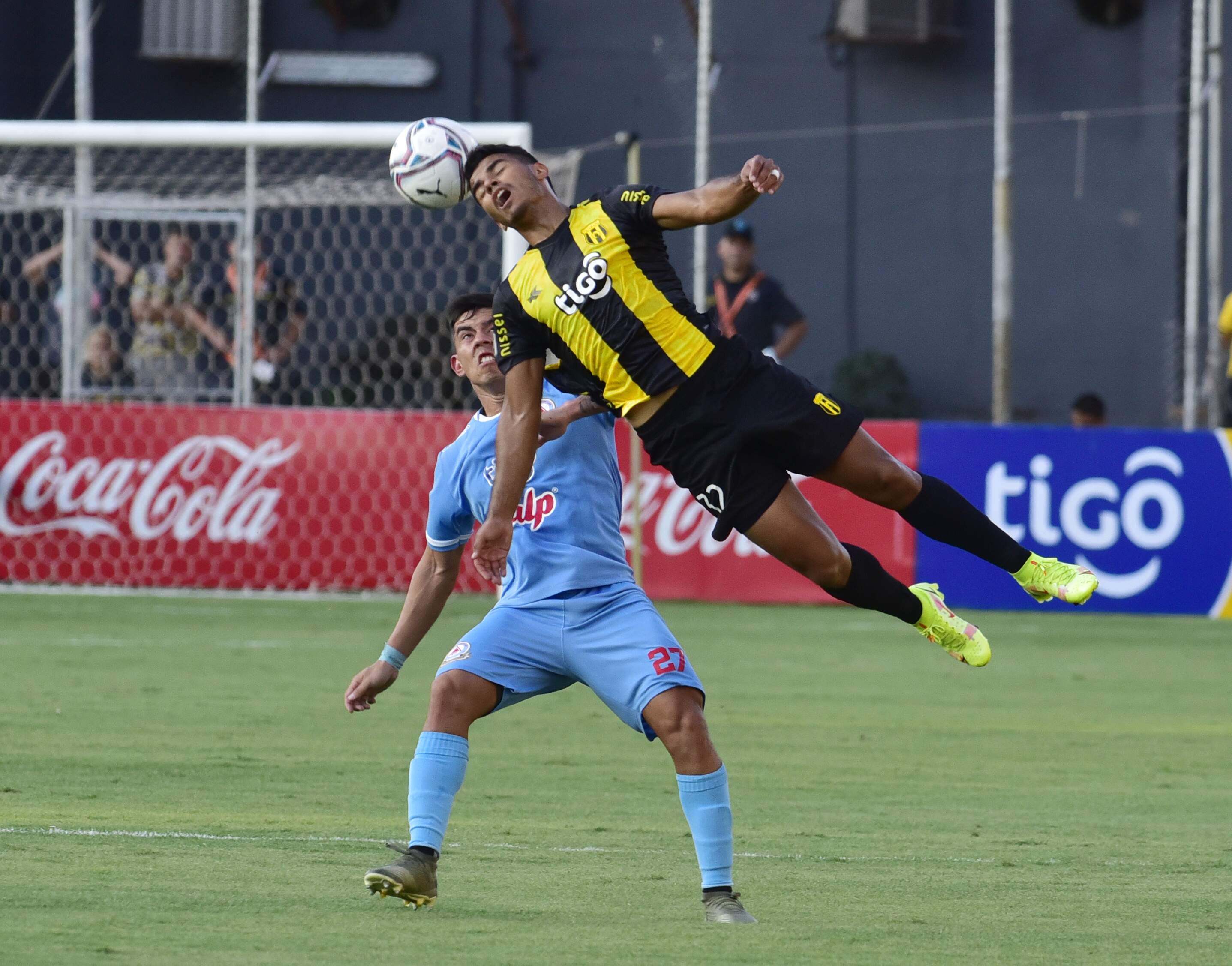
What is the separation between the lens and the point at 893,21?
74.8 ft

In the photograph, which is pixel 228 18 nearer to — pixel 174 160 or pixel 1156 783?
pixel 174 160

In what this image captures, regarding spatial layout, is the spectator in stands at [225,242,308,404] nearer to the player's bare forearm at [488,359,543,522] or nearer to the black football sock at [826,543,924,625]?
the black football sock at [826,543,924,625]

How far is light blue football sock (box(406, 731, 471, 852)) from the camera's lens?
5.38 meters

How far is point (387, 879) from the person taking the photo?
513 centimetres

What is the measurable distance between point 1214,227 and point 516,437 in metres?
14.0

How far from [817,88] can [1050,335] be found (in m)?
4.09

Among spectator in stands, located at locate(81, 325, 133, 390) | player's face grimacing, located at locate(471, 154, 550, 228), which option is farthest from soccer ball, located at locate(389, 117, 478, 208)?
spectator in stands, located at locate(81, 325, 133, 390)

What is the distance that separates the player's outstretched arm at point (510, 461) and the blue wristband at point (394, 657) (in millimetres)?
442

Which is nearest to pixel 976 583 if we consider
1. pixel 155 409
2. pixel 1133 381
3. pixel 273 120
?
pixel 155 409

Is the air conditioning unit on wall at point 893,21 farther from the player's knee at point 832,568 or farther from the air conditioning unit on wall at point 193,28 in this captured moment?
the player's knee at point 832,568

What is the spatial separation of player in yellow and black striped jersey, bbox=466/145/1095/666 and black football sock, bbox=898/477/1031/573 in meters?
0.02

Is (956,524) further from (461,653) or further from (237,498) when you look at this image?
(237,498)

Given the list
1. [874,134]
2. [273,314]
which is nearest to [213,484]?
[273,314]

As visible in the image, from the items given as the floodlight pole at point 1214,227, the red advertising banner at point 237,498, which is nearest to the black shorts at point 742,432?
the red advertising banner at point 237,498
